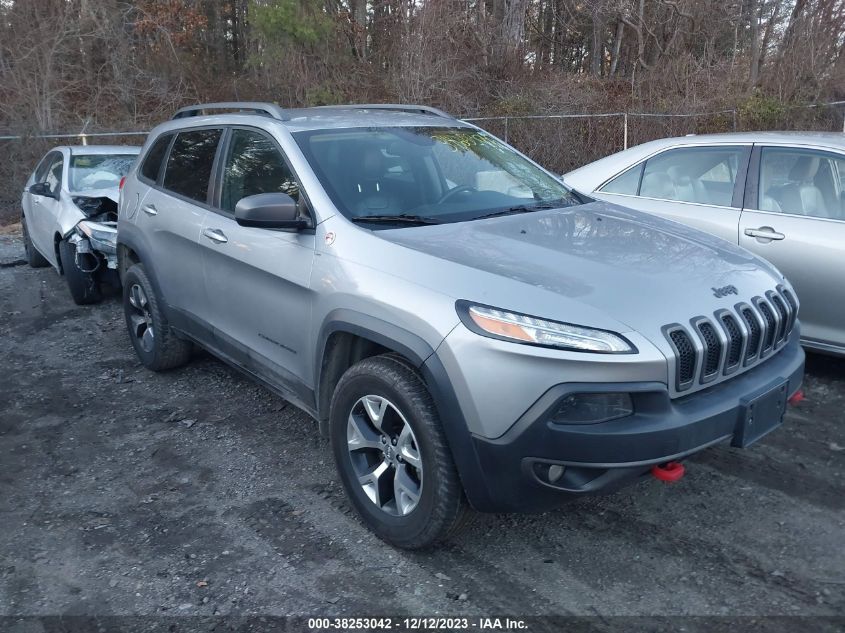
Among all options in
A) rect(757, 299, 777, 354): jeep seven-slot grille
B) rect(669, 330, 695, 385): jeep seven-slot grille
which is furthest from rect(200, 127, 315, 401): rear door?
rect(757, 299, 777, 354): jeep seven-slot grille

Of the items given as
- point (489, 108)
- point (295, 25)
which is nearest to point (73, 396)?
point (489, 108)

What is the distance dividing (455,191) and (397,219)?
0.57 meters

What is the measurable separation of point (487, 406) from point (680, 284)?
0.97m

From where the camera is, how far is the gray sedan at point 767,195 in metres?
4.85

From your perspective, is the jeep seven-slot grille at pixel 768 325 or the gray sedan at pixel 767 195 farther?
the gray sedan at pixel 767 195

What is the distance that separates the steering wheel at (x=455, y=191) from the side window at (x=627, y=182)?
2239 millimetres

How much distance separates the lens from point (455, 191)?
4.19m

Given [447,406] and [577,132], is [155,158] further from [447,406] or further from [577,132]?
[577,132]

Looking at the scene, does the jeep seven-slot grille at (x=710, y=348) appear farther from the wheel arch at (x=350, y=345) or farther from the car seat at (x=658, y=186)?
the car seat at (x=658, y=186)

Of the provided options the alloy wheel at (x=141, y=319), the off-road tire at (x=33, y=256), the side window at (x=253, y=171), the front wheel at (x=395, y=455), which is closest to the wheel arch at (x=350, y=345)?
the front wheel at (x=395, y=455)

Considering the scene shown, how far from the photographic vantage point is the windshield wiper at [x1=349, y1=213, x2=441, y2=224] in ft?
12.0

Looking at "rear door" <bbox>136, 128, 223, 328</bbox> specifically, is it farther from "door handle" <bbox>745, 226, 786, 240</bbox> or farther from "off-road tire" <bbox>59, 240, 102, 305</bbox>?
"door handle" <bbox>745, 226, 786, 240</bbox>

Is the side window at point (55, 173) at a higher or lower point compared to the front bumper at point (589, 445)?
higher

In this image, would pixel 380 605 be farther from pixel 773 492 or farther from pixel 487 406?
pixel 773 492
